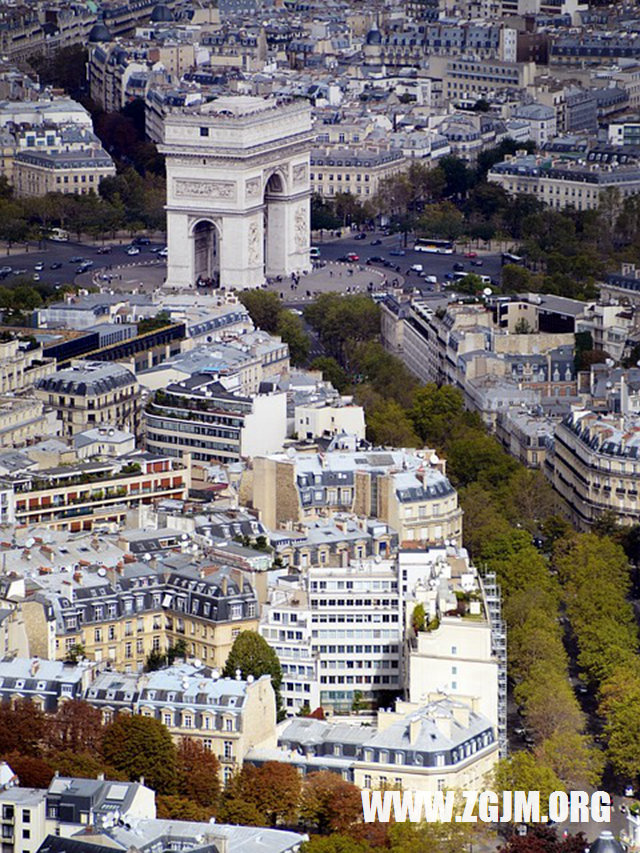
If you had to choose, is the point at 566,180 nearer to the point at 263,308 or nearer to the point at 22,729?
the point at 263,308

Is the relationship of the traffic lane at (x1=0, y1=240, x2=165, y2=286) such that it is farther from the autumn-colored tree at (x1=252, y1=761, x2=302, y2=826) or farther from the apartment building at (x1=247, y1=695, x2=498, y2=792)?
the autumn-colored tree at (x1=252, y1=761, x2=302, y2=826)

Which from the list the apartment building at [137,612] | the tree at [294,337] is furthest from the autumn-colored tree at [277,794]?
the tree at [294,337]

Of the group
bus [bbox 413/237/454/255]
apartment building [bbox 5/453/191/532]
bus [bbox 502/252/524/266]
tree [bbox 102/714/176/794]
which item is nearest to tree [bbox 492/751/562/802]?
tree [bbox 102/714/176/794]

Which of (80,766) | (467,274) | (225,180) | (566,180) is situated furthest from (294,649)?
(566,180)

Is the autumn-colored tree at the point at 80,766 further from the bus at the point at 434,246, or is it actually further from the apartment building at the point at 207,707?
the bus at the point at 434,246

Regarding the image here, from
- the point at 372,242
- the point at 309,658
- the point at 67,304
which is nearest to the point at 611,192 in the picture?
the point at 372,242

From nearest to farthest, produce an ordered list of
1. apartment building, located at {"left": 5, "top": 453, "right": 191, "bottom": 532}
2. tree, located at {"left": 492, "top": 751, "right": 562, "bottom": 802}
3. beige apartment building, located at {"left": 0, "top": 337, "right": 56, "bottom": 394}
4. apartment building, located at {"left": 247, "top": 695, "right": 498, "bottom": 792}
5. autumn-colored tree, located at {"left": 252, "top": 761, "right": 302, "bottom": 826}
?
apartment building, located at {"left": 247, "top": 695, "right": 498, "bottom": 792} → autumn-colored tree, located at {"left": 252, "top": 761, "right": 302, "bottom": 826} → tree, located at {"left": 492, "top": 751, "right": 562, "bottom": 802} → apartment building, located at {"left": 5, "top": 453, "right": 191, "bottom": 532} → beige apartment building, located at {"left": 0, "top": 337, "right": 56, "bottom": 394}
